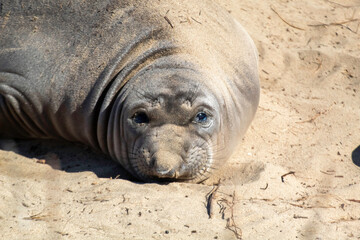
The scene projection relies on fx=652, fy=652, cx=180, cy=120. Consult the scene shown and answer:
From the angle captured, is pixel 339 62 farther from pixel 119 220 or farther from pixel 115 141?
pixel 119 220

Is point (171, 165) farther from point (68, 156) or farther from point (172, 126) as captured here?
point (68, 156)

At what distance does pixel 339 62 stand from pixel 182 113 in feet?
8.74

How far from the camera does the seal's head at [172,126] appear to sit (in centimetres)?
423

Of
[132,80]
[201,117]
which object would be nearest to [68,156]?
[132,80]

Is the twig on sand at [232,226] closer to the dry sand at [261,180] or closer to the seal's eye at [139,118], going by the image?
the dry sand at [261,180]

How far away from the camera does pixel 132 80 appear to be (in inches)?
181

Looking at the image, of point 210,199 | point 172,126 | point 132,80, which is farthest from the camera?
point 132,80

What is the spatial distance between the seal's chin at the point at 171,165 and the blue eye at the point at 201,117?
17 cm

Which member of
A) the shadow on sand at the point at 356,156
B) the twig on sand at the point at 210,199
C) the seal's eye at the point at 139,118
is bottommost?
the shadow on sand at the point at 356,156

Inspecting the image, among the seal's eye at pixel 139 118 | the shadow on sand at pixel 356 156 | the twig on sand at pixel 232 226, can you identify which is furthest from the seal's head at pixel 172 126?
the shadow on sand at pixel 356 156

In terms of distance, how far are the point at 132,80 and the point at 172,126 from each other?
0.53m

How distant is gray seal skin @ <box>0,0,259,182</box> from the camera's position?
14.2 feet

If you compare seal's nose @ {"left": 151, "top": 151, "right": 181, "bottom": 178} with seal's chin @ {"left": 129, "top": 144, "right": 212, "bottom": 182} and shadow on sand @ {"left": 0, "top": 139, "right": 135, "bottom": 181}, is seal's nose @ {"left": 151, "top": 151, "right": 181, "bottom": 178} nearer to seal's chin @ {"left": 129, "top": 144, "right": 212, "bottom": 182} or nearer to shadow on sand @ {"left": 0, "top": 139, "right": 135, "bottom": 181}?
seal's chin @ {"left": 129, "top": 144, "right": 212, "bottom": 182}

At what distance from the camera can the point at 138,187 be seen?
→ 4.22 m
